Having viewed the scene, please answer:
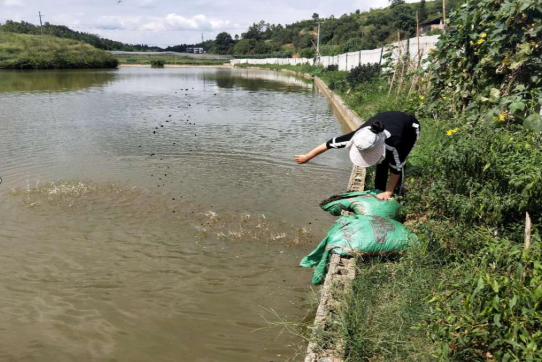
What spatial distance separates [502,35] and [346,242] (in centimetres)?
383

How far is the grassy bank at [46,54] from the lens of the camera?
176ft

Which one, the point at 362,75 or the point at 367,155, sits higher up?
the point at 362,75

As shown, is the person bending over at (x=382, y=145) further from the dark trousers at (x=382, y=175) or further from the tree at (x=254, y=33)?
the tree at (x=254, y=33)

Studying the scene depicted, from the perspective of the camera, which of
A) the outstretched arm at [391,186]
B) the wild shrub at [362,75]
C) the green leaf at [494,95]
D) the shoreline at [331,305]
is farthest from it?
the wild shrub at [362,75]

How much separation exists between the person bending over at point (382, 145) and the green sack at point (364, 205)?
0.10 meters

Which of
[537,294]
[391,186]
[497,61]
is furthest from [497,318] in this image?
[497,61]

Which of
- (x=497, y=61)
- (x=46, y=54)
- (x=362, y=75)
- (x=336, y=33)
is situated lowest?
(x=362, y=75)

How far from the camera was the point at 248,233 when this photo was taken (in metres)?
5.12

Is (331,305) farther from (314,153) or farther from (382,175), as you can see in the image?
(382,175)

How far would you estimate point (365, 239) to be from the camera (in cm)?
353

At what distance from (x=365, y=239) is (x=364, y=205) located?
663 mm

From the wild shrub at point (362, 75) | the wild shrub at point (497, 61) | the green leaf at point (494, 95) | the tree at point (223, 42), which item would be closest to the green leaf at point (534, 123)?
the wild shrub at point (497, 61)

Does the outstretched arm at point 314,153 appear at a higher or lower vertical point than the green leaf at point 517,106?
lower

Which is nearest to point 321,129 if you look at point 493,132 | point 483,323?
point 493,132
